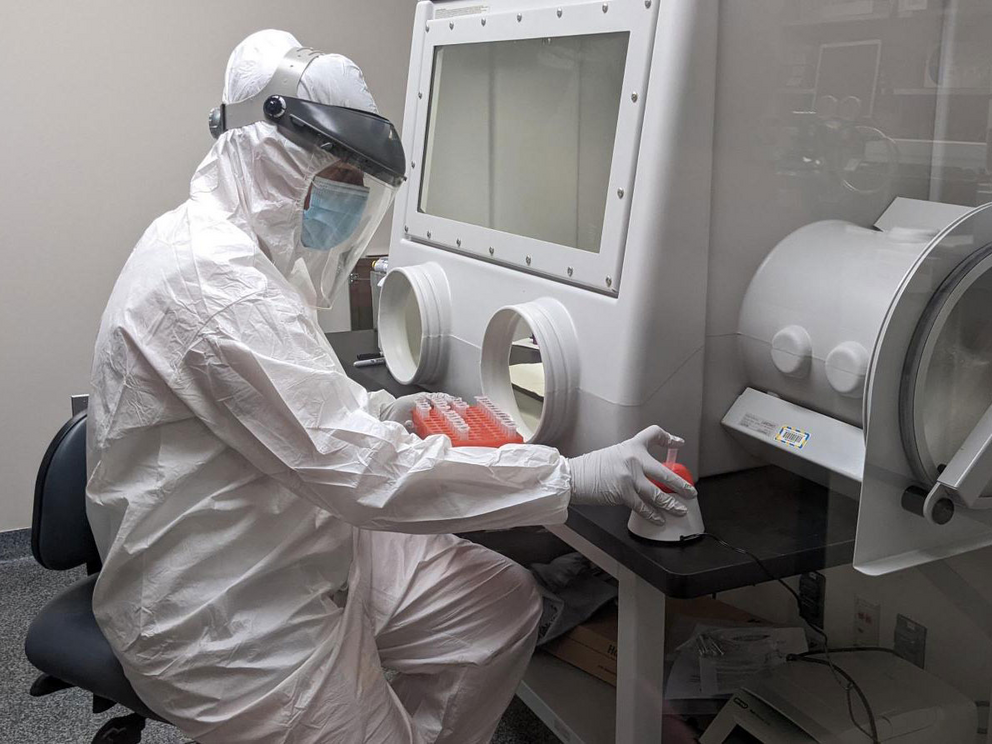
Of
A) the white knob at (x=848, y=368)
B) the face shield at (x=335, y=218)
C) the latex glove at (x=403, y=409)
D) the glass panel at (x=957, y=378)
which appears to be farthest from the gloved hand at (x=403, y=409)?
the glass panel at (x=957, y=378)

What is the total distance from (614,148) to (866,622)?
0.74 meters

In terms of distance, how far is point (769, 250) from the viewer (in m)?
1.23

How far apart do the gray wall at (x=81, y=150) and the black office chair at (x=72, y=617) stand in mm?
1196

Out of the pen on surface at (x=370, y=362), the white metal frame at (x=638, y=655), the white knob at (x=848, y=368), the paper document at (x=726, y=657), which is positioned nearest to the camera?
the white knob at (x=848, y=368)

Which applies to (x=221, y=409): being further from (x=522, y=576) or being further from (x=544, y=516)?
(x=522, y=576)

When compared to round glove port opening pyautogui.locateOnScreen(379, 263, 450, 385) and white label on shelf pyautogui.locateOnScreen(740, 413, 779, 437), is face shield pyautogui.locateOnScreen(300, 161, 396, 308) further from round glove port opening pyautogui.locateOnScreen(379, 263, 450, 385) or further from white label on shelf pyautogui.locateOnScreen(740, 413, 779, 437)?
white label on shelf pyautogui.locateOnScreen(740, 413, 779, 437)

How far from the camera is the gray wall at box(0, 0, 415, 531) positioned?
227cm

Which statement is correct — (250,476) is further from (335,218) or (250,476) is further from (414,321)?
(414,321)

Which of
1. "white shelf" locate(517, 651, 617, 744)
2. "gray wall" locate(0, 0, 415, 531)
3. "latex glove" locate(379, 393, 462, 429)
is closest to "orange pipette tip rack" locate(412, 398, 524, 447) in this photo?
"latex glove" locate(379, 393, 462, 429)

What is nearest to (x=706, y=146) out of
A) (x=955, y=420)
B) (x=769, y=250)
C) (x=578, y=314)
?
(x=769, y=250)

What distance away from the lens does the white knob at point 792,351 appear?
1.13 metres

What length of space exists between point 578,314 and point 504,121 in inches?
19.7

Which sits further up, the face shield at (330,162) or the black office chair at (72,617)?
the face shield at (330,162)

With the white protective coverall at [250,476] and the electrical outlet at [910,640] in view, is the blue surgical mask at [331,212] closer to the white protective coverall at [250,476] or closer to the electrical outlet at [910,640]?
the white protective coverall at [250,476]
